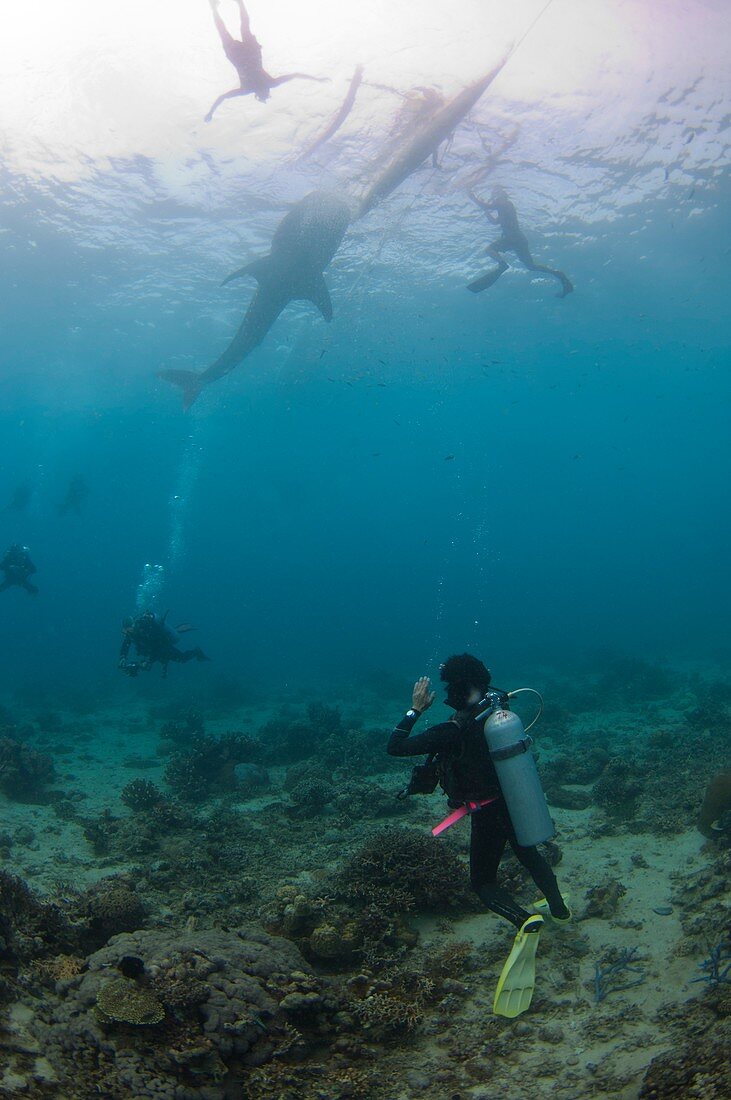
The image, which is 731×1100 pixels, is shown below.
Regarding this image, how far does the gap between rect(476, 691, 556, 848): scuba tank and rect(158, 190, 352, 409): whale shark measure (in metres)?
14.8

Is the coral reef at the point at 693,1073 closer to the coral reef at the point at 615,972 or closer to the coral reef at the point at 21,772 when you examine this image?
the coral reef at the point at 615,972

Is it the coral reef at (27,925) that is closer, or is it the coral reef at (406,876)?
the coral reef at (27,925)

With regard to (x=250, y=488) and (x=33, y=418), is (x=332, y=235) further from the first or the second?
(x=250, y=488)

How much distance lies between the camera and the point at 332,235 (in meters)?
16.9

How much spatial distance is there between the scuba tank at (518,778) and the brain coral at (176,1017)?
6.12 ft

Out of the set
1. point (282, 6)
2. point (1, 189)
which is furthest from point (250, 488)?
point (282, 6)

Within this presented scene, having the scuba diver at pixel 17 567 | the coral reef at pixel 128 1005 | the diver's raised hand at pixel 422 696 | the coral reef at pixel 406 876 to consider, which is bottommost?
the coral reef at pixel 406 876

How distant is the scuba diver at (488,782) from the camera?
4262 millimetres

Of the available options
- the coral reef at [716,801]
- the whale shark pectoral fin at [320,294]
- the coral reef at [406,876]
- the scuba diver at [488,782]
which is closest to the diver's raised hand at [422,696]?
the scuba diver at [488,782]

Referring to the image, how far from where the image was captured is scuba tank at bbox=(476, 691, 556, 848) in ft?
14.0

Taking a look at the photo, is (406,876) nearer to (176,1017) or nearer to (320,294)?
(176,1017)

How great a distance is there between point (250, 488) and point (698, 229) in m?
84.4

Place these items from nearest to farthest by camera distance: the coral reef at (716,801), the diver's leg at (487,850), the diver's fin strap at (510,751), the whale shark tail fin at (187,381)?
the diver's fin strap at (510,751), the diver's leg at (487,850), the coral reef at (716,801), the whale shark tail fin at (187,381)

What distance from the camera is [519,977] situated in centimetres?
397
